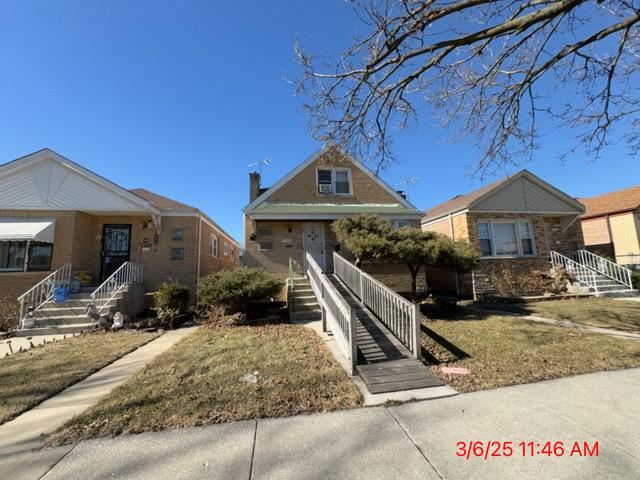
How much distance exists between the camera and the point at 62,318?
8688mm

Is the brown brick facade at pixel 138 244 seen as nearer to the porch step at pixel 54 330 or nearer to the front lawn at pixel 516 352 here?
the porch step at pixel 54 330

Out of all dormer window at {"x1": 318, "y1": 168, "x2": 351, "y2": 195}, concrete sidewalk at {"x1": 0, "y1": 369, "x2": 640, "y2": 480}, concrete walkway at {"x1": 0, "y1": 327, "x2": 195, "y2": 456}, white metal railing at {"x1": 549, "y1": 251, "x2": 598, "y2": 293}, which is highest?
dormer window at {"x1": 318, "y1": 168, "x2": 351, "y2": 195}

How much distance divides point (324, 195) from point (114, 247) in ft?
29.7

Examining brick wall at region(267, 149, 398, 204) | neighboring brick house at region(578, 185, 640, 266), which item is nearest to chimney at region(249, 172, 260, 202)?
brick wall at region(267, 149, 398, 204)

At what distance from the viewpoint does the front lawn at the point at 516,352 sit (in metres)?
4.50

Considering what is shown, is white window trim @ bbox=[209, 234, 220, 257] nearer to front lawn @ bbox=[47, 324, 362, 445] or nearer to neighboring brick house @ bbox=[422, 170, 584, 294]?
front lawn @ bbox=[47, 324, 362, 445]

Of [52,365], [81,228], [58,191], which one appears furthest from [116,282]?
[52,365]

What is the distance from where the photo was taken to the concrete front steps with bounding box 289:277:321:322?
922 centimetres

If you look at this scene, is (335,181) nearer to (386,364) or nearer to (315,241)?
(315,241)

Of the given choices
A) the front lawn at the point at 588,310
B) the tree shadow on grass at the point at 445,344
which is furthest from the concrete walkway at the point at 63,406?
the front lawn at the point at 588,310

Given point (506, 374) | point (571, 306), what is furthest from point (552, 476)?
point (571, 306)

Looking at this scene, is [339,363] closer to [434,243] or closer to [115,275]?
[434,243]

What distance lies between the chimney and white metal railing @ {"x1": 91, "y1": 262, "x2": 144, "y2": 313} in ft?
17.9

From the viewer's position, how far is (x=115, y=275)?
10172 millimetres
